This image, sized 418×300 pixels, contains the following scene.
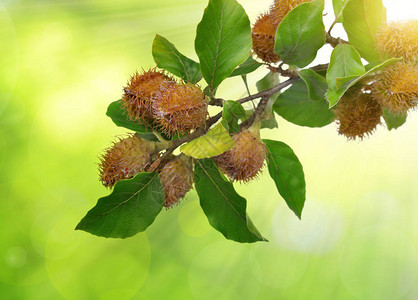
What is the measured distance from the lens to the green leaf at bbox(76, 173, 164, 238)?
23.3 inches

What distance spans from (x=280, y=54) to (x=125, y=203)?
272mm

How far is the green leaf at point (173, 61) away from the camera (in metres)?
0.66

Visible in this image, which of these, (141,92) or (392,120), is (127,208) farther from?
(392,120)

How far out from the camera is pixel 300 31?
0.61 metres

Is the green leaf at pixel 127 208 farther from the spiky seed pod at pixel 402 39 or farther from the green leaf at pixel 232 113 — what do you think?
the spiky seed pod at pixel 402 39

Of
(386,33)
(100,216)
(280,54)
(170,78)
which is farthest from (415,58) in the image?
(100,216)

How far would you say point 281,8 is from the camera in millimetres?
635

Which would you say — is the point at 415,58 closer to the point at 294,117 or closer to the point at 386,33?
the point at 386,33

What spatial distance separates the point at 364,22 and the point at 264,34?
132 mm

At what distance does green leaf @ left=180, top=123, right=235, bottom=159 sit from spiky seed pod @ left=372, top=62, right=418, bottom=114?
0.21 metres

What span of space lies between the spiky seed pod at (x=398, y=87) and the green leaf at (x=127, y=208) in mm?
296

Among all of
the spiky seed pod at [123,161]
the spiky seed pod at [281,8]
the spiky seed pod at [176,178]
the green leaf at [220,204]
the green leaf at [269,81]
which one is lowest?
the green leaf at [220,204]

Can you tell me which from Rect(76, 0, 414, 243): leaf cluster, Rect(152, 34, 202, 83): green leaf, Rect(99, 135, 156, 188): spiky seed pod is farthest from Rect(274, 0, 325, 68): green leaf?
Rect(99, 135, 156, 188): spiky seed pod

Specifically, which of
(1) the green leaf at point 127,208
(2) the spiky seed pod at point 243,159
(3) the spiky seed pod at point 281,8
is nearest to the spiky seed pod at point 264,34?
(3) the spiky seed pod at point 281,8
